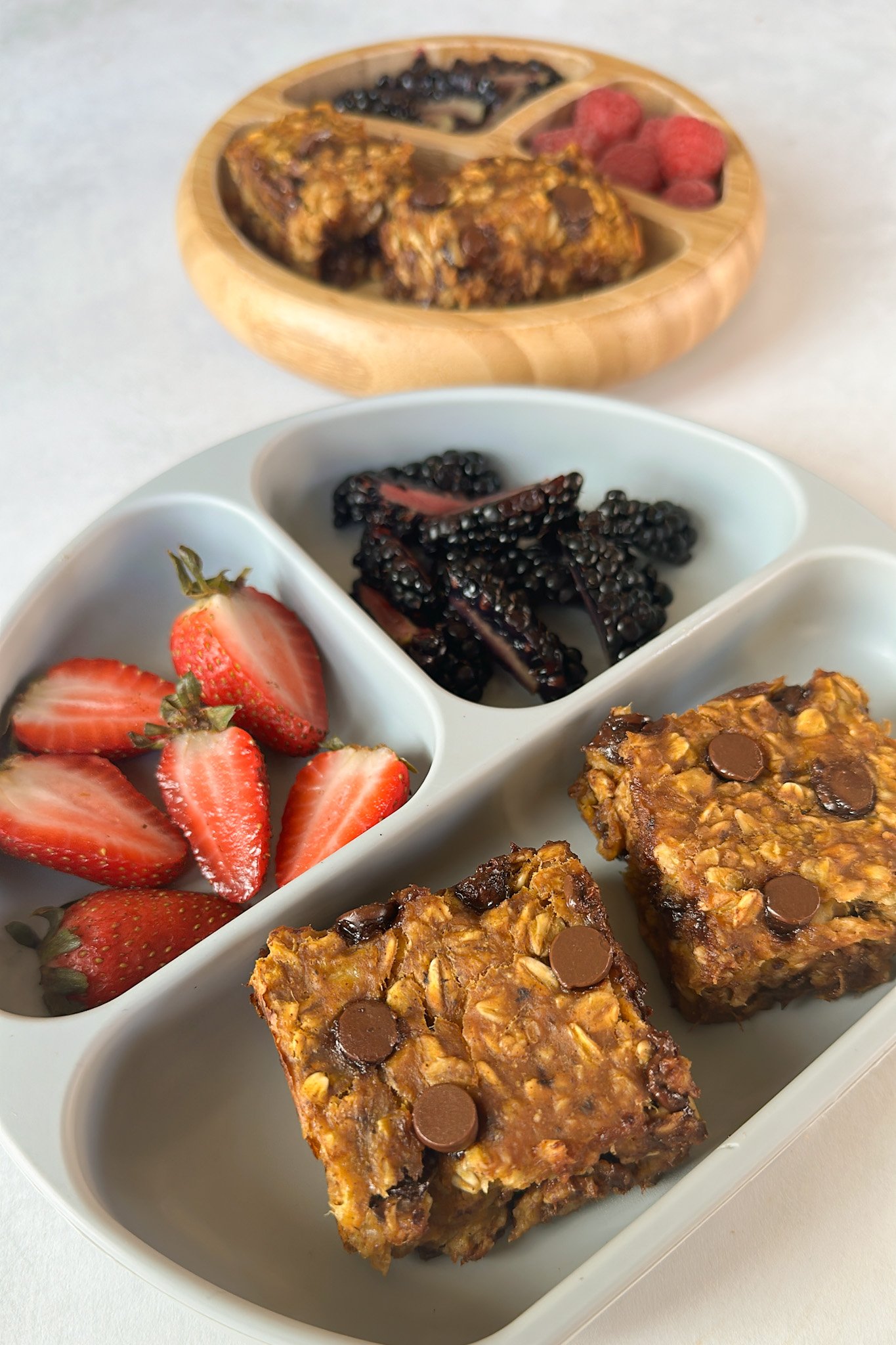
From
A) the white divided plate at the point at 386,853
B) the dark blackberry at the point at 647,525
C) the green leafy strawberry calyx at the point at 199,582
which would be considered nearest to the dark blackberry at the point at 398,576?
the white divided plate at the point at 386,853

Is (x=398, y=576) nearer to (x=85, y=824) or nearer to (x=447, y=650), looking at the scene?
(x=447, y=650)

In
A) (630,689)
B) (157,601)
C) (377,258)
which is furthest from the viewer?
(377,258)

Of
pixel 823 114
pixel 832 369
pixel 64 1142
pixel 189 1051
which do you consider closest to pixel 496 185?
pixel 832 369

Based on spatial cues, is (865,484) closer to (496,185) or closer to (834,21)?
(496,185)

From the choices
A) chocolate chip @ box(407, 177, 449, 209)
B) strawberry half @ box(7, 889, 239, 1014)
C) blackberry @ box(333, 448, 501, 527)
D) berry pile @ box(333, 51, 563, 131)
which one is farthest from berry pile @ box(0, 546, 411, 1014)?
berry pile @ box(333, 51, 563, 131)

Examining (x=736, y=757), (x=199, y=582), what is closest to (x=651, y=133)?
(x=199, y=582)

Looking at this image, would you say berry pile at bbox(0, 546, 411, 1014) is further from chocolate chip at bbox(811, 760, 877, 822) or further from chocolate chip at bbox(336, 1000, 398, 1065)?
chocolate chip at bbox(811, 760, 877, 822)

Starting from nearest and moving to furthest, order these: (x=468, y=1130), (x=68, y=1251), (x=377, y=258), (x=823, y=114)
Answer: (x=468, y=1130)
(x=68, y=1251)
(x=377, y=258)
(x=823, y=114)
